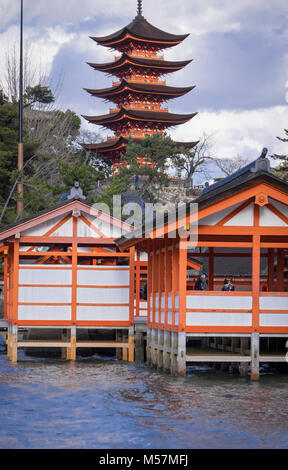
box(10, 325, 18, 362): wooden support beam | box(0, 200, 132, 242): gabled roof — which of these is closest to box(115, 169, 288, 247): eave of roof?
box(0, 200, 132, 242): gabled roof

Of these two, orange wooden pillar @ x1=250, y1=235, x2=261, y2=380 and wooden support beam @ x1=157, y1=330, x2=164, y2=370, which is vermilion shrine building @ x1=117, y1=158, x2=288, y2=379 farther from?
wooden support beam @ x1=157, y1=330, x2=164, y2=370

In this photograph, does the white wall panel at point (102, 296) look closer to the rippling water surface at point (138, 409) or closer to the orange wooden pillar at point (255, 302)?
the rippling water surface at point (138, 409)

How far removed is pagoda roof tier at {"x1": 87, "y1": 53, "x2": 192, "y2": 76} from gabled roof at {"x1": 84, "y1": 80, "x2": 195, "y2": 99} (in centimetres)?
157

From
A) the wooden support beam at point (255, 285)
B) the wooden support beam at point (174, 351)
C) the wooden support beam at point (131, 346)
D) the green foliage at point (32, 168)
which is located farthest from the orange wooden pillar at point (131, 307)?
the green foliage at point (32, 168)

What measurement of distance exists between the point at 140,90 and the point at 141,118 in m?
2.87

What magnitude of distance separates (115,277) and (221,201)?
204 inches

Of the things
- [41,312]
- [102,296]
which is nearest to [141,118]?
[102,296]

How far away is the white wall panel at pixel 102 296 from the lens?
22.8 m

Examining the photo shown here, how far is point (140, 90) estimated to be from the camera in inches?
2726

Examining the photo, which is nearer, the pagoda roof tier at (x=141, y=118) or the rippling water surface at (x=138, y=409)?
the rippling water surface at (x=138, y=409)

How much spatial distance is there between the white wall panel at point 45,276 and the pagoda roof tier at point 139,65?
161ft
